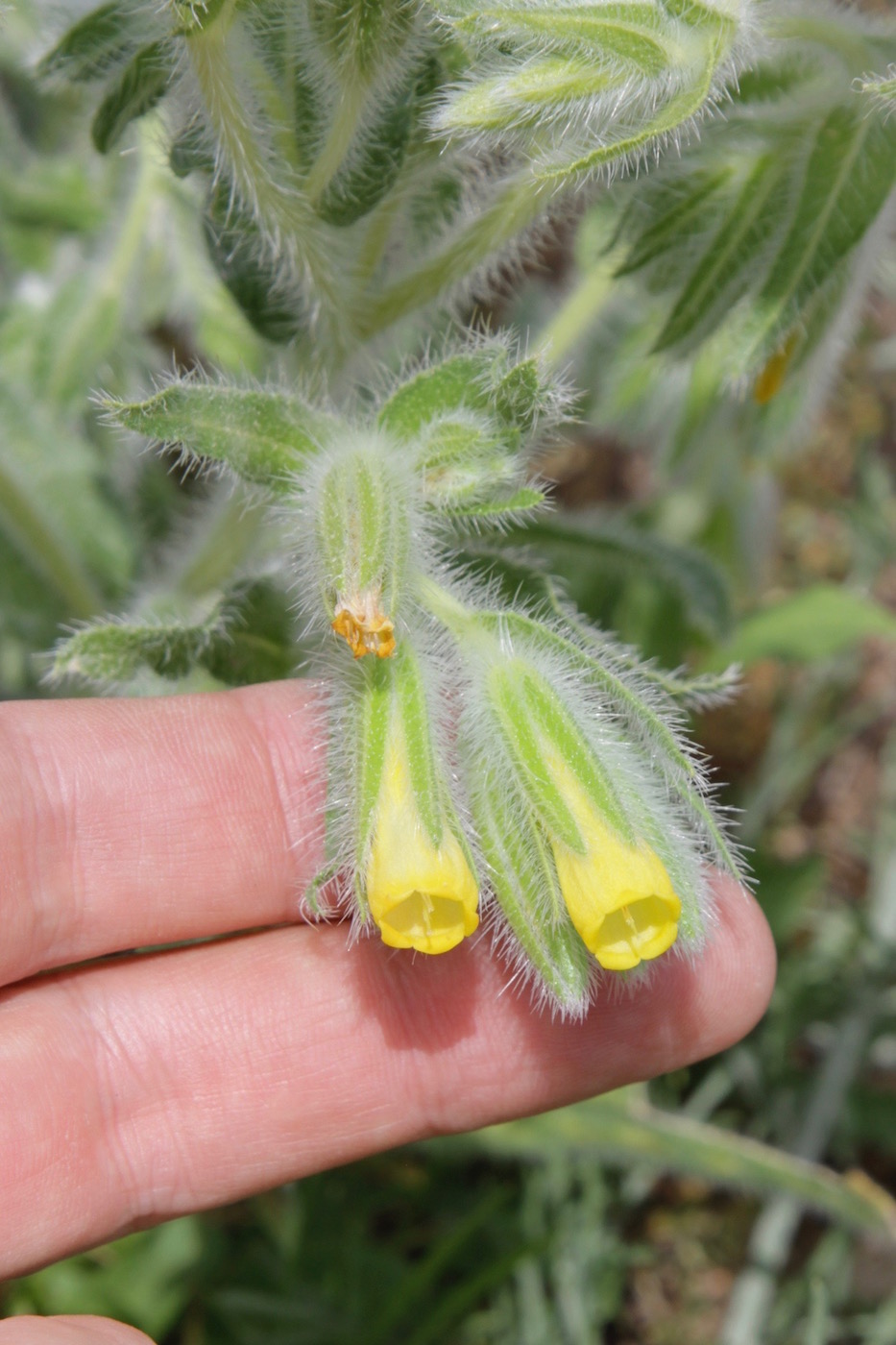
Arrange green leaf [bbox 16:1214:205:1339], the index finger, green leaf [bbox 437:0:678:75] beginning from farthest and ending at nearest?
green leaf [bbox 16:1214:205:1339] < the index finger < green leaf [bbox 437:0:678:75]

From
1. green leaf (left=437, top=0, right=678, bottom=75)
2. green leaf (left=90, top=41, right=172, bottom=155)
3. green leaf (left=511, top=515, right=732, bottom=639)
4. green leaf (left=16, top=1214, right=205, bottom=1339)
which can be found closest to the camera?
green leaf (left=437, top=0, right=678, bottom=75)

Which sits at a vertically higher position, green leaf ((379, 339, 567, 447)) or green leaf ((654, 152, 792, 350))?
green leaf ((654, 152, 792, 350))

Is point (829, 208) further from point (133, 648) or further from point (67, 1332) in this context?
point (67, 1332)

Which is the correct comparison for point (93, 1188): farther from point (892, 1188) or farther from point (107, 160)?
point (892, 1188)

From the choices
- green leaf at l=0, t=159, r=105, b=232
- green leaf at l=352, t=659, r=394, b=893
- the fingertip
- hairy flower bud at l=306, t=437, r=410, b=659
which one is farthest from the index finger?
A: green leaf at l=0, t=159, r=105, b=232

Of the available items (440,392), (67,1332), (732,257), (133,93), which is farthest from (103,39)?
(67,1332)

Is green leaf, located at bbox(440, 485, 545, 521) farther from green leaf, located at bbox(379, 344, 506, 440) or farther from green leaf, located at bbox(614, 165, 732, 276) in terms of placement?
green leaf, located at bbox(614, 165, 732, 276)
